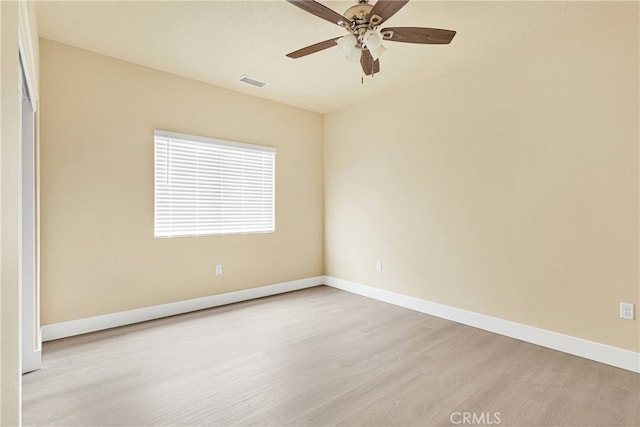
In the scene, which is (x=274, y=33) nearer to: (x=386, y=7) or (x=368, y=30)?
(x=368, y=30)

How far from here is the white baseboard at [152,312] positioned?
295 cm

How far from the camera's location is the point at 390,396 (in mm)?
2064

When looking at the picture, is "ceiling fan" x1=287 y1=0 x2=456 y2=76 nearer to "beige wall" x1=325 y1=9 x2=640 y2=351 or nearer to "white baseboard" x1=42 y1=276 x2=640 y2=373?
"beige wall" x1=325 y1=9 x2=640 y2=351

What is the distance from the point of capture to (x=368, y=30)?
7.04ft

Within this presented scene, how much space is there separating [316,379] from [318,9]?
8.06 ft

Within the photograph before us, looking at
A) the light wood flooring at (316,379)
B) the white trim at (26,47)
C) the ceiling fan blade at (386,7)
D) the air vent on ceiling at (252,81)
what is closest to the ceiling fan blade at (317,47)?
the ceiling fan blade at (386,7)

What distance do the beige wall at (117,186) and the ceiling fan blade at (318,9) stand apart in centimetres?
228

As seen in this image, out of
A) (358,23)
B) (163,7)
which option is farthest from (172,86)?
(358,23)

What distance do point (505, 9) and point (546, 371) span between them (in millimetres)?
2734

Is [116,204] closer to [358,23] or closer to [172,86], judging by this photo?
[172,86]

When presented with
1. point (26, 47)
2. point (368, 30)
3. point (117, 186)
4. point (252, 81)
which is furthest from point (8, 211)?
point (252, 81)

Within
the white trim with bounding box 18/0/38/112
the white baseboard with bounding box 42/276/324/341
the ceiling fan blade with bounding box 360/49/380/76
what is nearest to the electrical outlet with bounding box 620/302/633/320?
the ceiling fan blade with bounding box 360/49/380/76

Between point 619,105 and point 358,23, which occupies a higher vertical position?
point 358,23

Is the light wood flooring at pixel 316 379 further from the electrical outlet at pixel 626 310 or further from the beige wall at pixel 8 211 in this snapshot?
the beige wall at pixel 8 211
